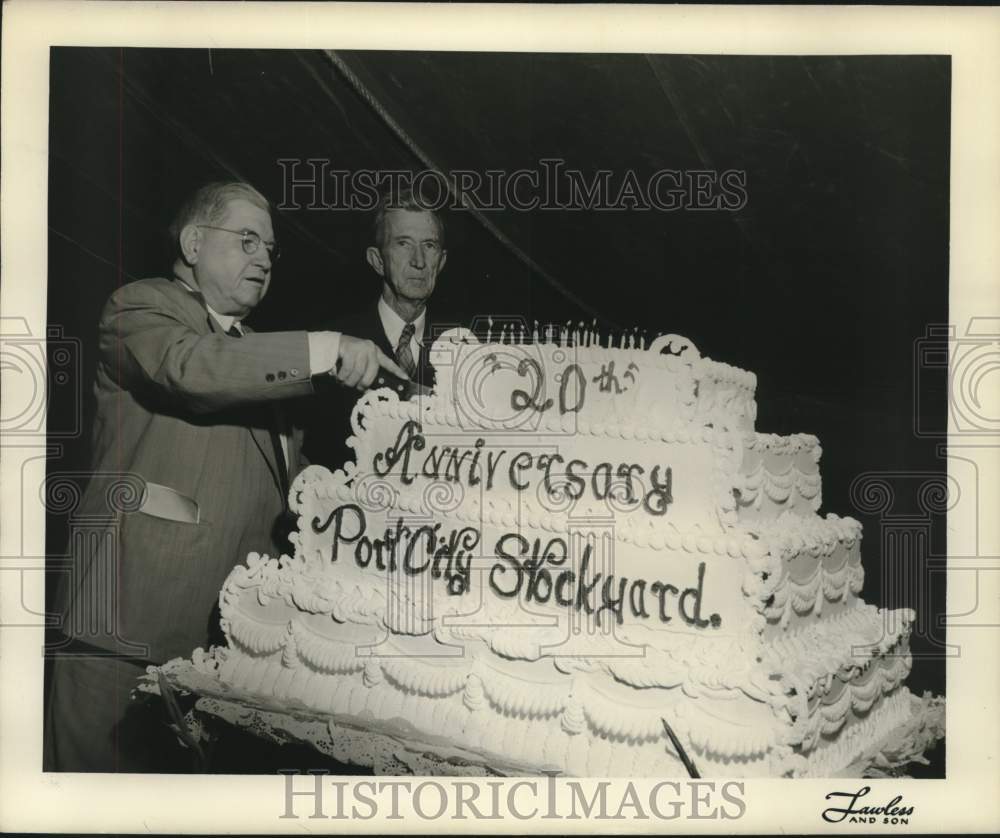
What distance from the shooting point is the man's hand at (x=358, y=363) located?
449 centimetres

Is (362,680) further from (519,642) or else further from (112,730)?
(112,730)

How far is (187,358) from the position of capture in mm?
4445

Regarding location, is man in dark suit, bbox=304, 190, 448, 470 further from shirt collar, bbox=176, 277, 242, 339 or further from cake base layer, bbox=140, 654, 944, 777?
cake base layer, bbox=140, 654, 944, 777

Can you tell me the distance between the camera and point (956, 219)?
4488mm

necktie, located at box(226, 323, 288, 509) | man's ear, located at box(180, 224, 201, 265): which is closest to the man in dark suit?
necktie, located at box(226, 323, 288, 509)

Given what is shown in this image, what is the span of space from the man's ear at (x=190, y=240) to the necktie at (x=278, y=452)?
13.3 inches

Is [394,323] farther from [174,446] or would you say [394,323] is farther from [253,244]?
[174,446]

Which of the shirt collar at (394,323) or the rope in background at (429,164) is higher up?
the rope in background at (429,164)

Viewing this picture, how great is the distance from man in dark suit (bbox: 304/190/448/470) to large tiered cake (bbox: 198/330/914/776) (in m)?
0.12

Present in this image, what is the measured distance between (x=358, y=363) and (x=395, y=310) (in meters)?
0.26

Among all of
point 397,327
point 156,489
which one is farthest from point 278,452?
point 397,327

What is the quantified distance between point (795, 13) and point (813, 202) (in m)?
0.73

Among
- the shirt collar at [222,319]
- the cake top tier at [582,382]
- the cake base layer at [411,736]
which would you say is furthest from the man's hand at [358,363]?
the cake base layer at [411,736]

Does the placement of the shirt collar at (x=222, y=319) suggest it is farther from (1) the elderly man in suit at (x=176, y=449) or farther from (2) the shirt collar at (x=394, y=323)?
(2) the shirt collar at (x=394, y=323)
